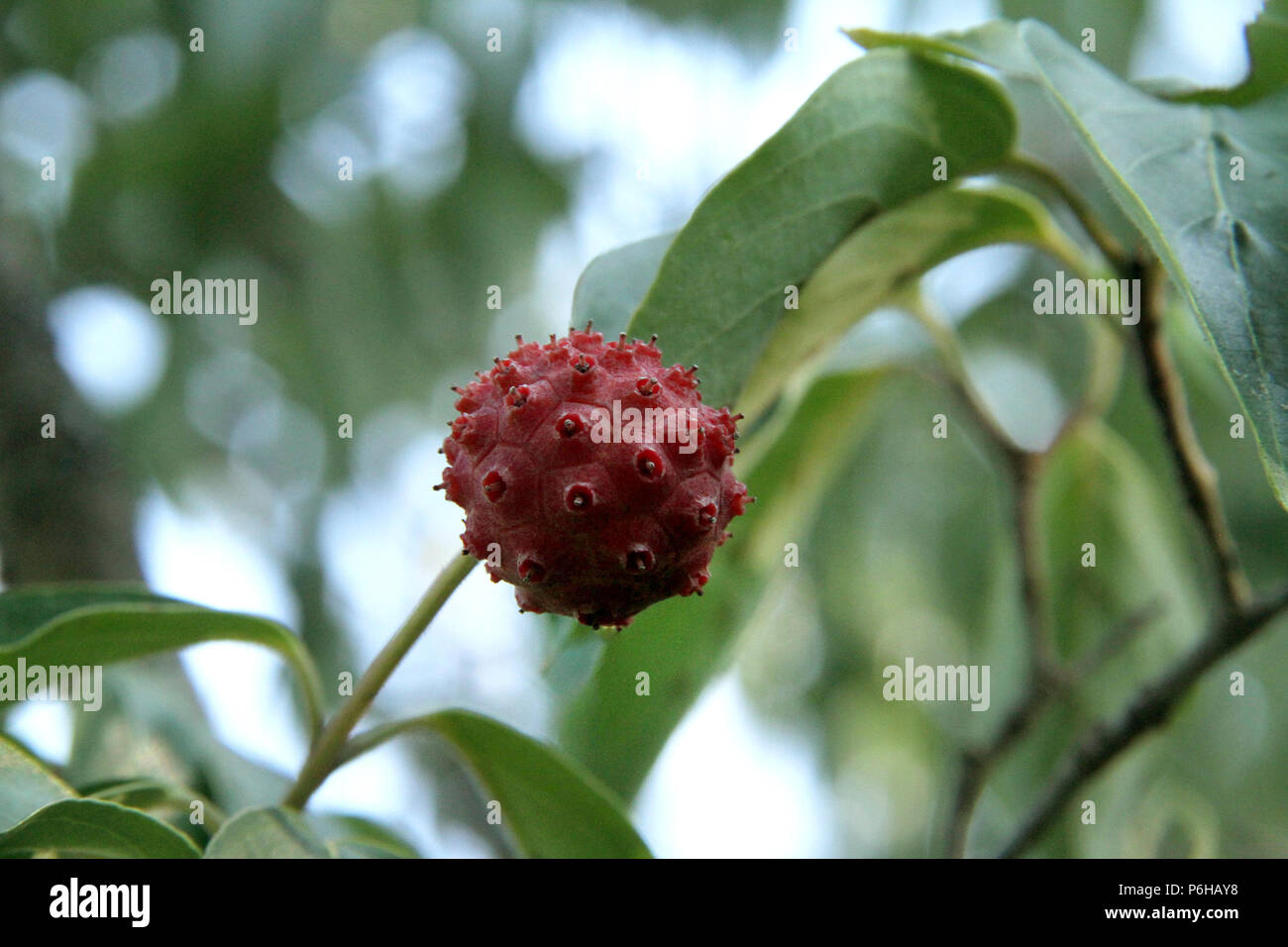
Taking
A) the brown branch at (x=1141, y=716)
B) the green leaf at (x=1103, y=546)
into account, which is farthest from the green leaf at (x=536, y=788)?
the green leaf at (x=1103, y=546)

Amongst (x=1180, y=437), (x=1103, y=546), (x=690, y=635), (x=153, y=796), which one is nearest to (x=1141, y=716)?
(x=1180, y=437)

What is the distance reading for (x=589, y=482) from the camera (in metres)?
1.20

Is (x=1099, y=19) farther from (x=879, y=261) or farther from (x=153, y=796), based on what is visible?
(x=153, y=796)

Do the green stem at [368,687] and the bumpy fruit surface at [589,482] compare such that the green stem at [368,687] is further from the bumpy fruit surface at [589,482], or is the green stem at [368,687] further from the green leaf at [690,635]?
the green leaf at [690,635]

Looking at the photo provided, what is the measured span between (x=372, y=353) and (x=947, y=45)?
3.85 metres

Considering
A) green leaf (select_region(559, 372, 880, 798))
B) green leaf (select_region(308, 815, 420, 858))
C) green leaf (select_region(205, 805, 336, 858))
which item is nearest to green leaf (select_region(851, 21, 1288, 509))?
green leaf (select_region(559, 372, 880, 798))

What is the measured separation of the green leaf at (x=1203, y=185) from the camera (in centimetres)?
124

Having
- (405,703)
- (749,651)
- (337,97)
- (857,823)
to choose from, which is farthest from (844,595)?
(337,97)

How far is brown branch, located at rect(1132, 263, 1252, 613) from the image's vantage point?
188cm

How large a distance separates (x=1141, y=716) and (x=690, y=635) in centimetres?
82

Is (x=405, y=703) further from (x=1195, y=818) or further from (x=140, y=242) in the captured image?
(x=1195, y=818)

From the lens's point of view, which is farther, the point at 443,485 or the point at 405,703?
the point at 405,703

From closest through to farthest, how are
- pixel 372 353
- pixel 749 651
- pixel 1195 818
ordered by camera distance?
→ pixel 1195 818 < pixel 372 353 < pixel 749 651
